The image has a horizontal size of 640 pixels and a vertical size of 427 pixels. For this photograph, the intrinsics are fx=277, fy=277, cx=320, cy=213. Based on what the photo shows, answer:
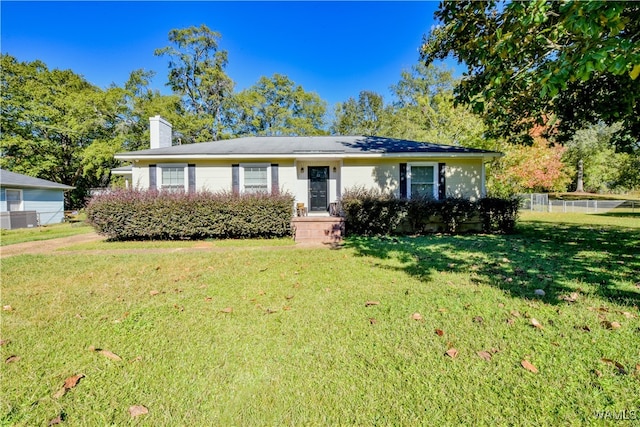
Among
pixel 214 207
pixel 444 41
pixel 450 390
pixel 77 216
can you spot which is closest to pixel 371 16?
pixel 444 41

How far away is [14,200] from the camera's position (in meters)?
16.8

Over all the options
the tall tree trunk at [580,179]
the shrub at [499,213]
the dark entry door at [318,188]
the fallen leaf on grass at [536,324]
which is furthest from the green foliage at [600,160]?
the fallen leaf on grass at [536,324]

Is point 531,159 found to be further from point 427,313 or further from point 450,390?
point 450,390

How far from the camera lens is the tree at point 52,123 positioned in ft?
69.7

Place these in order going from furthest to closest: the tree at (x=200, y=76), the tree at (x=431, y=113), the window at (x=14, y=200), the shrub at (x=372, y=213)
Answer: the tree at (x=200, y=76) → the tree at (x=431, y=113) → the window at (x=14, y=200) → the shrub at (x=372, y=213)

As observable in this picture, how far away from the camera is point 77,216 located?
842 inches

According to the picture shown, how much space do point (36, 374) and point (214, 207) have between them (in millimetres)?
6427

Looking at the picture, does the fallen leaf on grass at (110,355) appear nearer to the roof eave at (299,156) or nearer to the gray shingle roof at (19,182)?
the roof eave at (299,156)

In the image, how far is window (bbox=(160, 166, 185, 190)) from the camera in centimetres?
1027

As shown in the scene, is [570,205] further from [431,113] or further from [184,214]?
[184,214]

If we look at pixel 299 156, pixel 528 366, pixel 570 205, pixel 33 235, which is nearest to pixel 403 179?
pixel 299 156

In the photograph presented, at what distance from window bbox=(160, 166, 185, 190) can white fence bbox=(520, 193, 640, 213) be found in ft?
70.7

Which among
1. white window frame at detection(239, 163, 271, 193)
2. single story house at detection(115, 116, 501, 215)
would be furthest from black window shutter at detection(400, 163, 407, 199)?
white window frame at detection(239, 163, 271, 193)

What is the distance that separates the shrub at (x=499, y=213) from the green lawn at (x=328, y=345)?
443 centimetres
